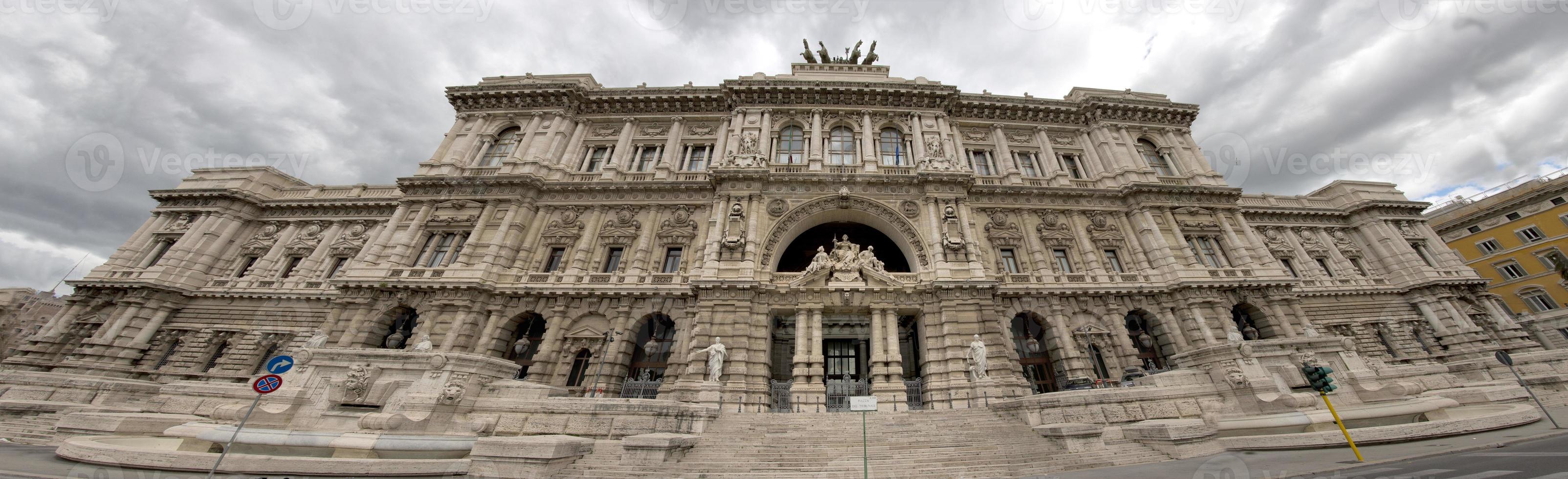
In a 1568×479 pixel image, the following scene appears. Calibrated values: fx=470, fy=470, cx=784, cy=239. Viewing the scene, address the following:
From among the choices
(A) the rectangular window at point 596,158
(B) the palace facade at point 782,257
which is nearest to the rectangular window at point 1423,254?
(B) the palace facade at point 782,257

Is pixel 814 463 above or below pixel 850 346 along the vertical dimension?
below

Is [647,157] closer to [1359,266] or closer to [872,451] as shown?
[872,451]

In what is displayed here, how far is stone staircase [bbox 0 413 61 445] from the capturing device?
12.0m

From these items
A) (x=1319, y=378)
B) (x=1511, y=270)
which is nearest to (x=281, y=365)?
(x=1319, y=378)

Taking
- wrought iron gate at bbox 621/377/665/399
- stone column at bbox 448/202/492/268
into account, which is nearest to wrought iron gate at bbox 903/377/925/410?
wrought iron gate at bbox 621/377/665/399

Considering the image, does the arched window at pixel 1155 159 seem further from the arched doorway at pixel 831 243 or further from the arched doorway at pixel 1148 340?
the arched doorway at pixel 831 243

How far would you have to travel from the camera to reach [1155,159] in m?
25.8

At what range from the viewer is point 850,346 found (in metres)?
21.6

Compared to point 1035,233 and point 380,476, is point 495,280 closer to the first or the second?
point 380,476

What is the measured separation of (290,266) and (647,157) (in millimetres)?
20551

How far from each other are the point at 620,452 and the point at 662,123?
64.9ft

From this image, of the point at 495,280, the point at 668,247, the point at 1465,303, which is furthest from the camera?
the point at 1465,303

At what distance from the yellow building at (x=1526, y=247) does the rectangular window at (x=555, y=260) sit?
51751 mm

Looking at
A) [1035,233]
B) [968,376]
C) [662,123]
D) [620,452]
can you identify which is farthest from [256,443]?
[1035,233]
